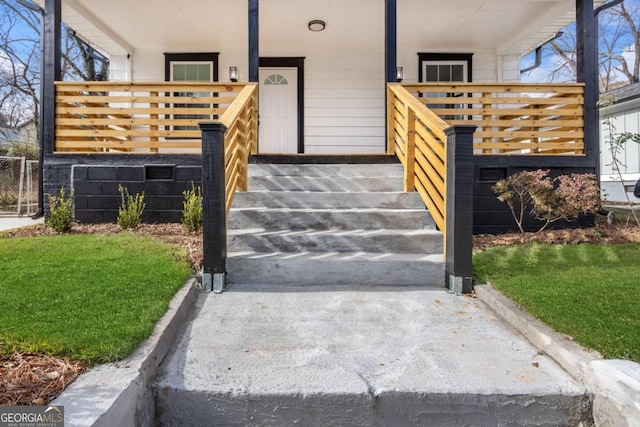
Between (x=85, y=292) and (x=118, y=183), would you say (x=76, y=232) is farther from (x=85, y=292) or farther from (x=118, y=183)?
(x=85, y=292)

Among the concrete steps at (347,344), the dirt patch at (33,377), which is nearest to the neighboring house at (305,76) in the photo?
the concrete steps at (347,344)

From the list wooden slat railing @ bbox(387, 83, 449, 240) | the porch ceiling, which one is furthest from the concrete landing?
the porch ceiling

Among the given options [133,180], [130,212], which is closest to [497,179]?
[130,212]

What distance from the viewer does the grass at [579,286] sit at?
193 centimetres

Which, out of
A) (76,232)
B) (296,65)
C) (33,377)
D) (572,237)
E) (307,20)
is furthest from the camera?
(296,65)

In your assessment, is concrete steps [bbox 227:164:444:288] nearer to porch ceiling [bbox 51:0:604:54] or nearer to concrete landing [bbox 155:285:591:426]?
concrete landing [bbox 155:285:591:426]

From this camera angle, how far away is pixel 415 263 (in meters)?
3.05

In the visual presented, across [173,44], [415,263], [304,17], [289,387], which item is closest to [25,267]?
[289,387]

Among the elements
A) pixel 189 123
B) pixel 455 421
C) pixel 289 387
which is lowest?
pixel 455 421

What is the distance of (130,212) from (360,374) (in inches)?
151

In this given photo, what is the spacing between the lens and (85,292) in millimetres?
2451

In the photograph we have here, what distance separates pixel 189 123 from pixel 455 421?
4.35 meters

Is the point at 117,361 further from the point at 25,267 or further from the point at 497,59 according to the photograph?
the point at 497,59

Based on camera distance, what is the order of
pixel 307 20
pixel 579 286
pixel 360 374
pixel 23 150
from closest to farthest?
1. pixel 360 374
2. pixel 579 286
3. pixel 307 20
4. pixel 23 150
